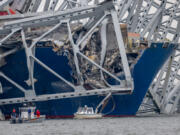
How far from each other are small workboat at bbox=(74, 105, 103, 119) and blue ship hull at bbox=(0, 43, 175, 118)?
0.53m

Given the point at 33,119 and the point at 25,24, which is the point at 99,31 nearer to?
the point at 25,24

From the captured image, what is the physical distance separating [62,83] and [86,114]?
3282 mm

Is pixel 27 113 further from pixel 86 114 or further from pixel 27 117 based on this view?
pixel 86 114

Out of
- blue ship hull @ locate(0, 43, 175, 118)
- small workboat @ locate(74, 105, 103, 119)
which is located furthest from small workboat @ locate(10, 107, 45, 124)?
small workboat @ locate(74, 105, 103, 119)

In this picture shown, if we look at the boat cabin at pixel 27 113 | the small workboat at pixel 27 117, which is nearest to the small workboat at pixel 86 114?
the small workboat at pixel 27 117

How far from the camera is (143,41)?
140 feet

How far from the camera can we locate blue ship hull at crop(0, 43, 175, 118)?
42.4m

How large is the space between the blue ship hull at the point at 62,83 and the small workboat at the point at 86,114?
0.53m

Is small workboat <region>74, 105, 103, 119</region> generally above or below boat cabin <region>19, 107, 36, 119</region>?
below

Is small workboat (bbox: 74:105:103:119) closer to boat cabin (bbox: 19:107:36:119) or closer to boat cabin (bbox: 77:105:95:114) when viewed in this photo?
boat cabin (bbox: 77:105:95:114)

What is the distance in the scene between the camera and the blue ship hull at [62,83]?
1668 inches

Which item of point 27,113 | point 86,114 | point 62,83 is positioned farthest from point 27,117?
point 86,114

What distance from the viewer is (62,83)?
42.7 meters

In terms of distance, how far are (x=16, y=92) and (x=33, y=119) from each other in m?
4.53
